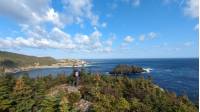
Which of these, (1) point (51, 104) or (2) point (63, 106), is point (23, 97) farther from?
(2) point (63, 106)

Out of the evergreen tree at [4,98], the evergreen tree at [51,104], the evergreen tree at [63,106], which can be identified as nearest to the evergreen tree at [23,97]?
the evergreen tree at [4,98]

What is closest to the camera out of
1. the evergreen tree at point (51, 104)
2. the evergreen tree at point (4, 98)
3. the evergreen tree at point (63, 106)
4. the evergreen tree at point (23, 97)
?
the evergreen tree at point (63, 106)

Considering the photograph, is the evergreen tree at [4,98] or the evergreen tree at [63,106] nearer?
the evergreen tree at [63,106]

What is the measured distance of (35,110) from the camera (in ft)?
108

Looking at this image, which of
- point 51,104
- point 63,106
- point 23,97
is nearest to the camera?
point 63,106

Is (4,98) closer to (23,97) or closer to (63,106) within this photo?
(23,97)

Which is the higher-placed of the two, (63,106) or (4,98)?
(63,106)

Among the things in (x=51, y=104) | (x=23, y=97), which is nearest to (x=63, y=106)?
(x=51, y=104)

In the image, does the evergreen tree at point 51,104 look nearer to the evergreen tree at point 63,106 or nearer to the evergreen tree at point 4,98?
the evergreen tree at point 63,106

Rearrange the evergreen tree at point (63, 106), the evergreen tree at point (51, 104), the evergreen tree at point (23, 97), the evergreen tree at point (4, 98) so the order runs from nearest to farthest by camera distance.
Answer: the evergreen tree at point (63, 106)
the evergreen tree at point (51, 104)
the evergreen tree at point (4, 98)
the evergreen tree at point (23, 97)

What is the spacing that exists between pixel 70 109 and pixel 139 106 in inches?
417

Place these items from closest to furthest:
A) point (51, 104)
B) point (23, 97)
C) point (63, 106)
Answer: point (63, 106)
point (51, 104)
point (23, 97)

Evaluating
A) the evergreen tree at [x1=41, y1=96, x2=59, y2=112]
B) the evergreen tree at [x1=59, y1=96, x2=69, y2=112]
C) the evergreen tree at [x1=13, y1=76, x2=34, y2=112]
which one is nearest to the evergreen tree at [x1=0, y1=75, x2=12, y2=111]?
the evergreen tree at [x1=13, y1=76, x2=34, y2=112]

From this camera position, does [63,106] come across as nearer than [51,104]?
Yes
